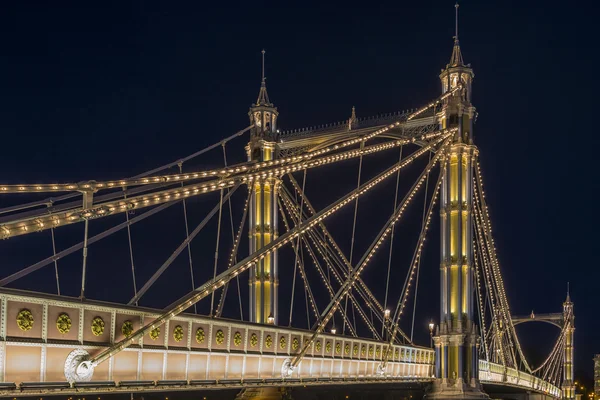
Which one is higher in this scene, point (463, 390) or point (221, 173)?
point (221, 173)

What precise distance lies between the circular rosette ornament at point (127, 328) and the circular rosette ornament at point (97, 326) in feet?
2.30

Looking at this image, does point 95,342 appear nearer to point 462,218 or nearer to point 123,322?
Result: point 123,322

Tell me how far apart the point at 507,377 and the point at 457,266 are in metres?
16.9

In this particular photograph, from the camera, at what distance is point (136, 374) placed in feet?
63.1

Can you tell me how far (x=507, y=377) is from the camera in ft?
159

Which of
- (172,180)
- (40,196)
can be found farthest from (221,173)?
(40,196)

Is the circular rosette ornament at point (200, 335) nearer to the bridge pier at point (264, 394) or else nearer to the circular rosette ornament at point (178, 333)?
the circular rosette ornament at point (178, 333)

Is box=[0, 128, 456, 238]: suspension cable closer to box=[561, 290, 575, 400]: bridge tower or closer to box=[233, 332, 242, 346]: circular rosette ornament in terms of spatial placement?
box=[233, 332, 242, 346]: circular rosette ornament

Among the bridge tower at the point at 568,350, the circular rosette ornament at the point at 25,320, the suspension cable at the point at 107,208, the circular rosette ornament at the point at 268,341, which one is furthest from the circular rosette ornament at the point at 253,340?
the bridge tower at the point at 568,350

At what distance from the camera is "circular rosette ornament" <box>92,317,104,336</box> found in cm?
A: 1792

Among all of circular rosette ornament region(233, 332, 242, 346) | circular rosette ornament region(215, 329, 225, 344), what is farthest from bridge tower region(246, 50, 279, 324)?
circular rosette ornament region(215, 329, 225, 344)

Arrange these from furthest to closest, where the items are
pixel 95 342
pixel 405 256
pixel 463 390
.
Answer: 1. pixel 405 256
2. pixel 463 390
3. pixel 95 342

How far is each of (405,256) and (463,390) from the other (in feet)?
174

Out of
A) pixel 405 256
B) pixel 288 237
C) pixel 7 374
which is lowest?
pixel 7 374
